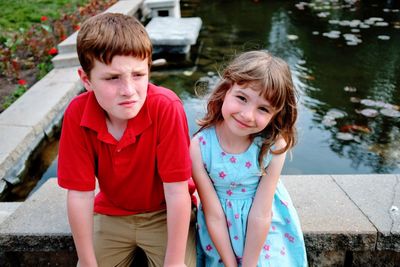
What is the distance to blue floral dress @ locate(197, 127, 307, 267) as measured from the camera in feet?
5.35

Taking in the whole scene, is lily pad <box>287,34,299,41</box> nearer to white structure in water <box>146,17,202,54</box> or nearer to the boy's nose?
white structure in water <box>146,17,202,54</box>

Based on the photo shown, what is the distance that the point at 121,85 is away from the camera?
4.64 feet

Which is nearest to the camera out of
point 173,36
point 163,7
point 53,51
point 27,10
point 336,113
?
point 336,113

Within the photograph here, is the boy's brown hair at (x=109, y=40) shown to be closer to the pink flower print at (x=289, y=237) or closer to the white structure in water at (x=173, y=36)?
the pink flower print at (x=289, y=237)

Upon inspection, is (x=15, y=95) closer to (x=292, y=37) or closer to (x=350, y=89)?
(x=350, y=89)

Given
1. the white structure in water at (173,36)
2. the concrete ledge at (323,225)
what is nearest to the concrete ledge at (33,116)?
the concrete ledge at (323,225)

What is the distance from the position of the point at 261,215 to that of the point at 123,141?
62 cm

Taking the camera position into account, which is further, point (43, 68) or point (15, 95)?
point (43, 68)

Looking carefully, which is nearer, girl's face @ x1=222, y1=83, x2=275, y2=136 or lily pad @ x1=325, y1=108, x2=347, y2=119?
girl's face @ x1=222, y1=83, x2=275, y2=136

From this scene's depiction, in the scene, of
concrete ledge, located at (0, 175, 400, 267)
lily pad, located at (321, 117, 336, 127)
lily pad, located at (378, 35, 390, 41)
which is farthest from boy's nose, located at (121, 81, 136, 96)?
lily pad, located at (378, 35, 390, 41)

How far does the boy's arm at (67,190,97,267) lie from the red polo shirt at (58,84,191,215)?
38 millimetres

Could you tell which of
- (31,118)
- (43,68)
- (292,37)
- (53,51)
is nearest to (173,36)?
(53,51)

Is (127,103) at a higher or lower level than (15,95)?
higher

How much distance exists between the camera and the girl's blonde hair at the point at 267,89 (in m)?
1.54
